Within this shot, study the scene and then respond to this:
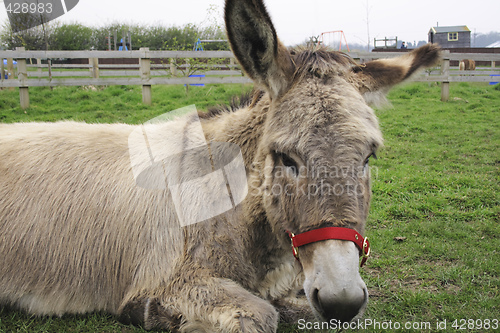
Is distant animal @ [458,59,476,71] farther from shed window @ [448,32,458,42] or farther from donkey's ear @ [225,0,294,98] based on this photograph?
shed window @ [448,32,458,42]

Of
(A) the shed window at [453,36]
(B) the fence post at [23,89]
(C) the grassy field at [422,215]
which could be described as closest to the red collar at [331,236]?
(C) the grassy field at [422,215]

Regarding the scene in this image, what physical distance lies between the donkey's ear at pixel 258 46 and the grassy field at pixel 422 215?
0.95m

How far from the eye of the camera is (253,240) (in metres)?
2.44

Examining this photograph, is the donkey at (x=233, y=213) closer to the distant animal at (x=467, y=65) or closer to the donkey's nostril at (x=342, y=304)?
the donkey's nostril at (x=342, y=304)

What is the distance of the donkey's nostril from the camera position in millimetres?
1712

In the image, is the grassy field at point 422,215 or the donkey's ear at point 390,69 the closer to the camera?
the donkey's ear at point 390,69

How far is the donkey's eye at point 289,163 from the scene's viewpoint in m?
2.00

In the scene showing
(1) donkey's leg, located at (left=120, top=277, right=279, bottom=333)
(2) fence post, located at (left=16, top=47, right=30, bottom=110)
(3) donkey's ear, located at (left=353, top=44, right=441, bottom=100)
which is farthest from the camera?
(2) fence post, located at (left=16, top=47, right=30, bottom=110)

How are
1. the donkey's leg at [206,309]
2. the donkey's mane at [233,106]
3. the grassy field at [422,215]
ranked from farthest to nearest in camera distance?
the donkey's mane at [233,106] → the grassy field at [422,215] → the donkey's leg at [206,309]

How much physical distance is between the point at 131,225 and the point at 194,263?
1.84ft

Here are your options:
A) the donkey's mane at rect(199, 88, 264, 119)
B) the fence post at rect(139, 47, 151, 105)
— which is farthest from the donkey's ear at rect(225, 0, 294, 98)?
the fence post at rect(139, 47, 151, 105)

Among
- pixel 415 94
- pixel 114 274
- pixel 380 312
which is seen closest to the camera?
pixel 114 274

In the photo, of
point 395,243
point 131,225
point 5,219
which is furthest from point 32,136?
point 395,243

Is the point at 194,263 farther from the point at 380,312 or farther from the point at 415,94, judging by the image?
the point at 415,94
